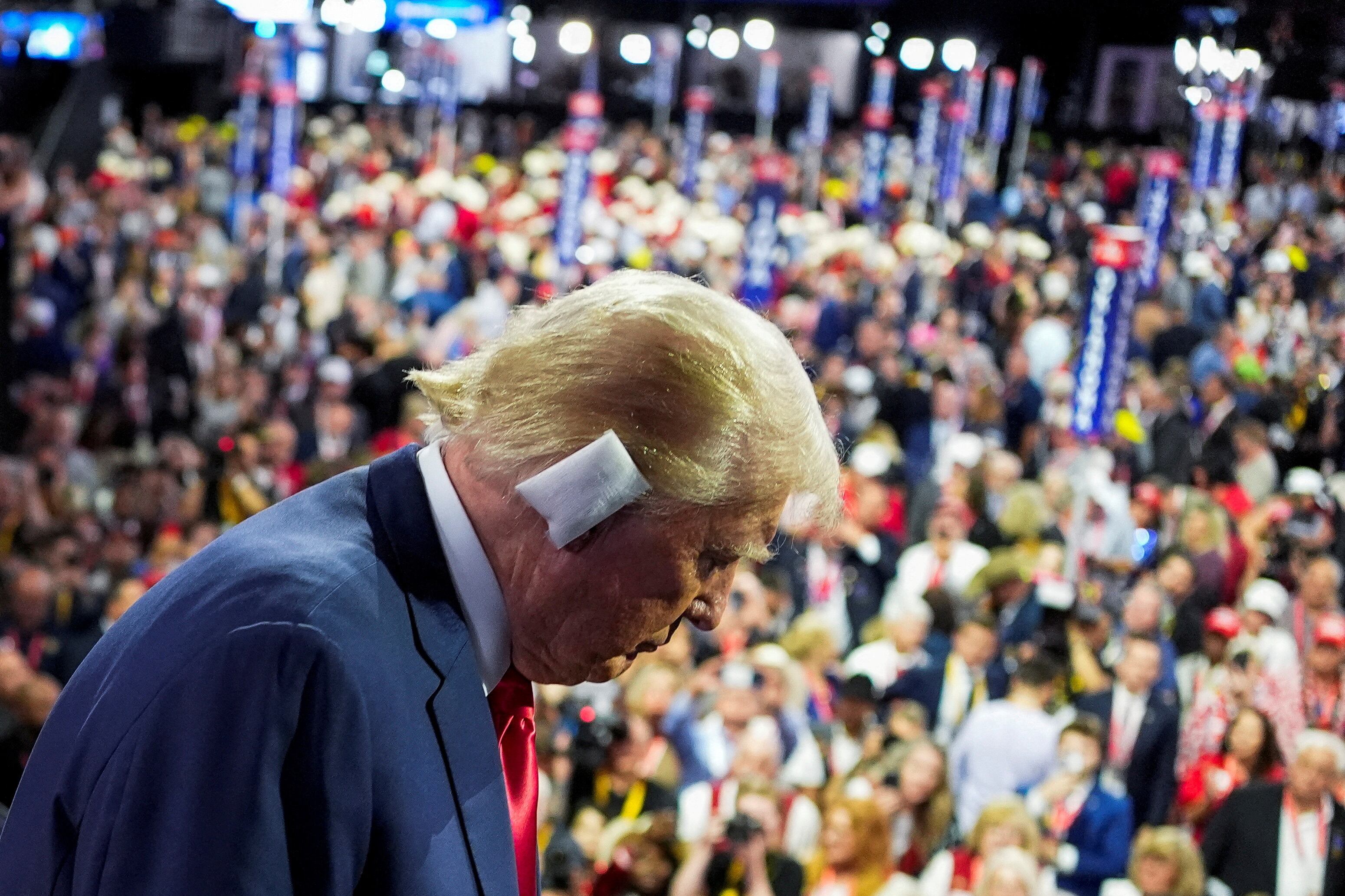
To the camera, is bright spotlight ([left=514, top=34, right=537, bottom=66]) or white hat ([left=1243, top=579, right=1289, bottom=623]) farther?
bright spotlight ([left=514, top=34, right=537, bottom=66])

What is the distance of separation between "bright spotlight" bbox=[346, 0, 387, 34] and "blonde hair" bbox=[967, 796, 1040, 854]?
25624mm

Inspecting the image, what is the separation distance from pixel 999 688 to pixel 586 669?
4.92 m

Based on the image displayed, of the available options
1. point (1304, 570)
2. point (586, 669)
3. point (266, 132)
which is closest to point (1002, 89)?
point (266, 132)

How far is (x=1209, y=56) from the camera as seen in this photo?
20156 millimetres

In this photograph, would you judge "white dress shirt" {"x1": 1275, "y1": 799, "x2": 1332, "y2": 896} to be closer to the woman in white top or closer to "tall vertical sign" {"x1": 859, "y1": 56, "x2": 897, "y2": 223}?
the woman in white top

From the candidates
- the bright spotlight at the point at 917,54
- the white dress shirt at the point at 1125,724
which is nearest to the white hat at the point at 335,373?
the white dress shirt at the point at 1125,724

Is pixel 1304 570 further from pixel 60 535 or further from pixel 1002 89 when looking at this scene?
pixel 1002 89

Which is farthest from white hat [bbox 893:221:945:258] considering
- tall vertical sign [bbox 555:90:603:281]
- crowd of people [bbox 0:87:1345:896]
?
tall vertical sign [bbox 555:90:603:281]

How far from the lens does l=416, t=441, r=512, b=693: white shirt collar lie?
47.8 inches

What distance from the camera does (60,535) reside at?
283 inches

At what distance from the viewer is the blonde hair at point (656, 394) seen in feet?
3.86

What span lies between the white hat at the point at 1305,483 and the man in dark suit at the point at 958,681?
8.47 ft

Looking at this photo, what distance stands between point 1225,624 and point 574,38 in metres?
30.4

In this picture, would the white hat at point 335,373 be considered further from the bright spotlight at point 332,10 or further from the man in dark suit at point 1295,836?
the bright spotlight at point 332,10
